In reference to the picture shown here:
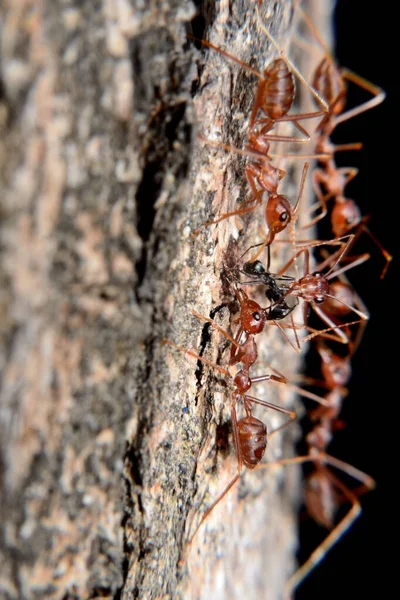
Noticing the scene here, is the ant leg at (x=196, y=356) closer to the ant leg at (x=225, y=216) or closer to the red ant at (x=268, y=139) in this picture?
the ant leg at (x=225, y=216)

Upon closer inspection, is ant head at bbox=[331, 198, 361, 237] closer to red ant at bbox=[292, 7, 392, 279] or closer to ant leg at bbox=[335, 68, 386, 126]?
red ant at bbox=[292, 7, 392, 279]

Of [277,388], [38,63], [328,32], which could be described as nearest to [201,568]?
[277,388]

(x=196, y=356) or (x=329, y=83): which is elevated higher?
(x=329, y=83)

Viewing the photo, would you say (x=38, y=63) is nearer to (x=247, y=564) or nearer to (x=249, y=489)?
(x=249, y=489)

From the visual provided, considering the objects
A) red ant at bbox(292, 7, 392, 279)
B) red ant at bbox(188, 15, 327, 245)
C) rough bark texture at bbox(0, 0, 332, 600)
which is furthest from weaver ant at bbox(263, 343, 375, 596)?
rough bark texture at bbox(0, 0, 332, 600)

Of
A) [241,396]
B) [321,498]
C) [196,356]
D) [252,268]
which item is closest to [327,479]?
[321,498]

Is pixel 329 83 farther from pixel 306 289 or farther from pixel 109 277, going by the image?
pixel 109 277

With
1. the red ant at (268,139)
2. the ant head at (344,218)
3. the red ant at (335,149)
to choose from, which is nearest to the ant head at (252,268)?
the red ant at (268,139)
